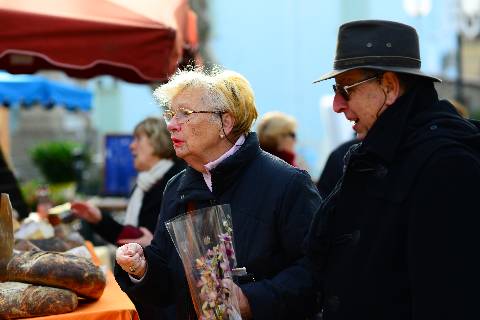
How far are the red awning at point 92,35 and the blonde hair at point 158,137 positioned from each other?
622 mm

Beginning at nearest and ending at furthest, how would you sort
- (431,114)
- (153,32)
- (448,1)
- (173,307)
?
(431,114)
(173,307)
(153,32)
(448,1)

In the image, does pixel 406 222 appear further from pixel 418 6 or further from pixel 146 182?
pixel 418 6

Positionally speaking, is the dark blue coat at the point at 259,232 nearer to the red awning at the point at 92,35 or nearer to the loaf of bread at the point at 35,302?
the loaf of bread at the point at 35,302

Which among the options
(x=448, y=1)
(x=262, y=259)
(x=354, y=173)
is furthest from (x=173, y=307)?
(x=448, y=1)

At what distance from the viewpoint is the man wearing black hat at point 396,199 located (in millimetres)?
2326

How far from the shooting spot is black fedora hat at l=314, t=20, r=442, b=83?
8.56 ft

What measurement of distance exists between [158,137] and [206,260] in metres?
2.67

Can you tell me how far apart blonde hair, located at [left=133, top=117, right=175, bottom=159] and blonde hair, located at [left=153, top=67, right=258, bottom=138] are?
1991 mm

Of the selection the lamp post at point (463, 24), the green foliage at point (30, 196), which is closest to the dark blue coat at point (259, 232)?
the green foliage at point (30, 196)

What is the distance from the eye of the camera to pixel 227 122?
11.0ft

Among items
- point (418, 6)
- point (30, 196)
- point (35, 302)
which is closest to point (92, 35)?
point (35, 302)

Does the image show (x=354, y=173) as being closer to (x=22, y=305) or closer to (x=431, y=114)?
(x=431, y=114)

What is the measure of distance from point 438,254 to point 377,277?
0.25m

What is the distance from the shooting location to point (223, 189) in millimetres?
3318
